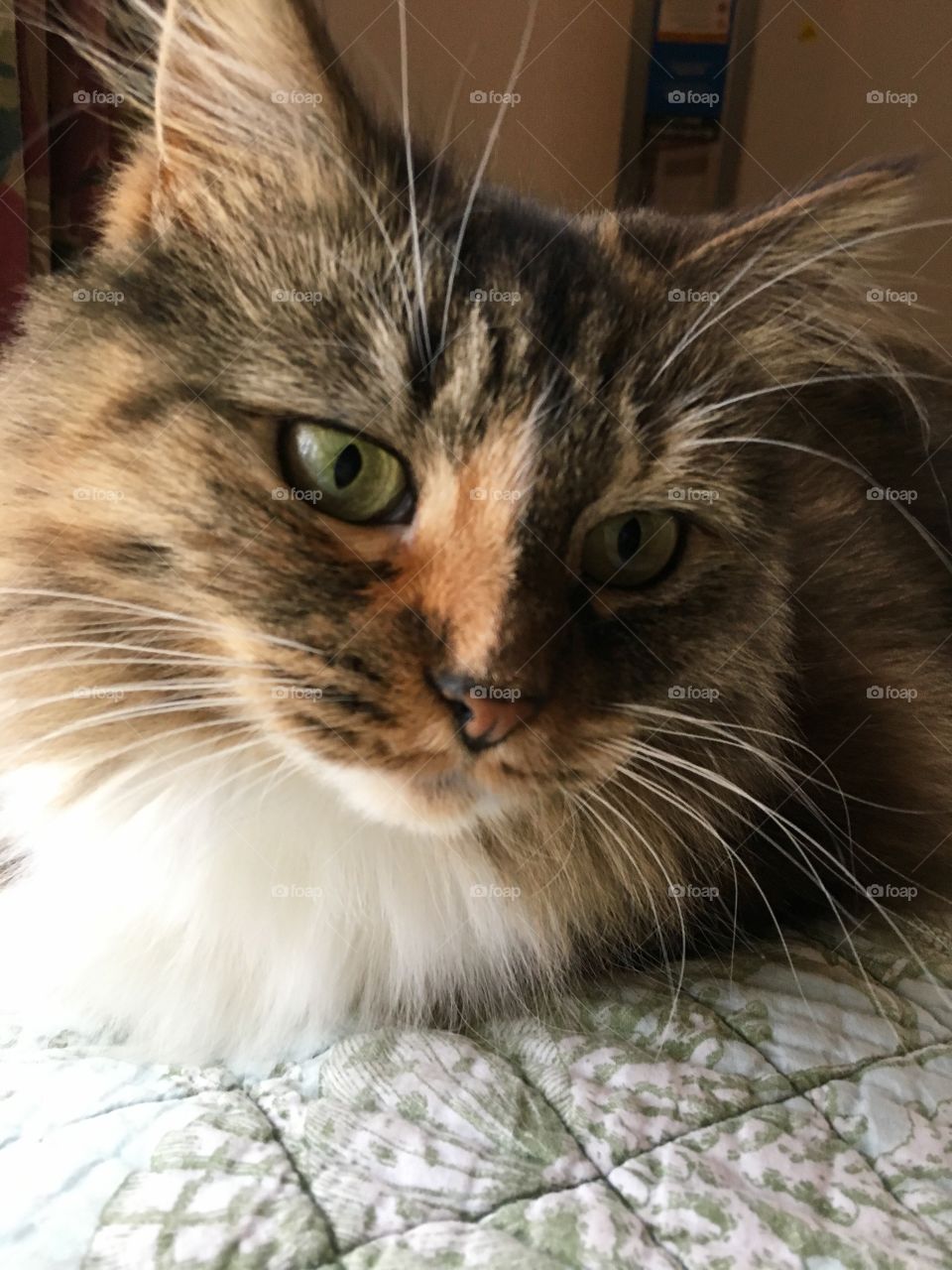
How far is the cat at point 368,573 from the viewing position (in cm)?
81

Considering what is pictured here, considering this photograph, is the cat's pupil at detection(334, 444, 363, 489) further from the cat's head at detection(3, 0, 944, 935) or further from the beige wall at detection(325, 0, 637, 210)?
the beige wall at detection(325, 0, 637, 210)

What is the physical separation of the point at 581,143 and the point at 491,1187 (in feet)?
6.67

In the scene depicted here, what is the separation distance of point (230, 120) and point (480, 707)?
1.93 feet

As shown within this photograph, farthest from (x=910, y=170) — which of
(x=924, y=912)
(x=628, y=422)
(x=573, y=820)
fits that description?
(x=924, y=912)

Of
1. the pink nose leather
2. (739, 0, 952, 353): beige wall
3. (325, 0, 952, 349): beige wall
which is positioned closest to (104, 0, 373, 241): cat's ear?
the pink nose leather

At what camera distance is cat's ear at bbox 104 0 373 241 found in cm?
87

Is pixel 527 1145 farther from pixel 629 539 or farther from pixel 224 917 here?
pixel 629 539

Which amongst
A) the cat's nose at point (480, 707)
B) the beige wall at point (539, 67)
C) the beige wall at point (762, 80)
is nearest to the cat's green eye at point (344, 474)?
the cat's nose at point (480, 707)

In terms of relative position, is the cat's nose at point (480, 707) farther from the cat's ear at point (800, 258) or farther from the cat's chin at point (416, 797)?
the cat's ear at point (800, 258)

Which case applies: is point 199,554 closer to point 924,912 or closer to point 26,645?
point 26,645

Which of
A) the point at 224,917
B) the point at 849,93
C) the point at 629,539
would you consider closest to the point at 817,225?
the point at 629,539

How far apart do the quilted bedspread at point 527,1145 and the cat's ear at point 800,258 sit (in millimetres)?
703

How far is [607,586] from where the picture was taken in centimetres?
96

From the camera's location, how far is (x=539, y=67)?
6.67 ft
